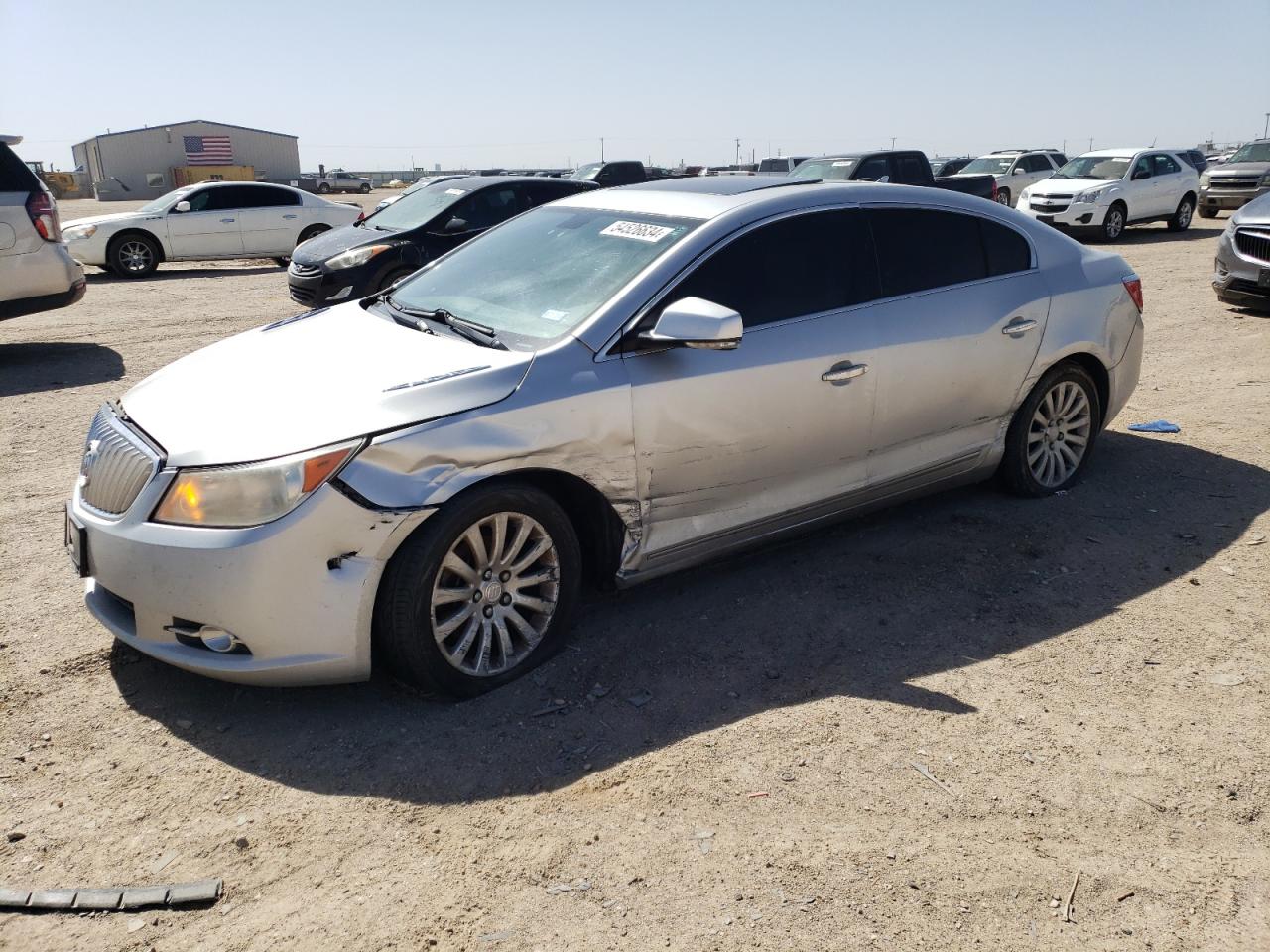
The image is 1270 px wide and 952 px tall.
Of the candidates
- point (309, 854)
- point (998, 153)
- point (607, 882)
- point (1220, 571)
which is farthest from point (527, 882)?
point (998, 153)

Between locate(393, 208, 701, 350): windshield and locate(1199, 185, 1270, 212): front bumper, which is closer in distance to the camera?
locate(393, 208, 701, 350): windshield

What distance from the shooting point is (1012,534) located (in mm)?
5062

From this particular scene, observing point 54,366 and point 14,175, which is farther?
point 54,366

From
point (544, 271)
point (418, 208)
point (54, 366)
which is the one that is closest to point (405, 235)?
point (418, 208)

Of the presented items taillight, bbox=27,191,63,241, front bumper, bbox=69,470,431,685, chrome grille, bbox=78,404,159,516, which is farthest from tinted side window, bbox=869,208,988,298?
taillight, bbox=27,191,63,241

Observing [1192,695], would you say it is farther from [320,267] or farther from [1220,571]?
[320,267]

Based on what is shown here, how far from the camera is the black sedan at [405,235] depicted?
10570 mm

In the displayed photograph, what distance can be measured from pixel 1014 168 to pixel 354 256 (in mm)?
19438

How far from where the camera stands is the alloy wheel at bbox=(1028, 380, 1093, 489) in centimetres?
537

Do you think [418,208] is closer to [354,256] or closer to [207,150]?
[354,256]

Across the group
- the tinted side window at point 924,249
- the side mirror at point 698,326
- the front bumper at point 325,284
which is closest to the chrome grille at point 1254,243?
the tinted side window at point 924,249

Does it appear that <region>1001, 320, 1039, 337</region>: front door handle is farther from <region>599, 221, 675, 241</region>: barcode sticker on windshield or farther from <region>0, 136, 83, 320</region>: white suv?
<region>0, 136, 83, 320</region>: white suv

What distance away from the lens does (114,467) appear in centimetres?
353

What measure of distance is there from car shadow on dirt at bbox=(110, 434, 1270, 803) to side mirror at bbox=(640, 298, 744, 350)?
47.3 inches
